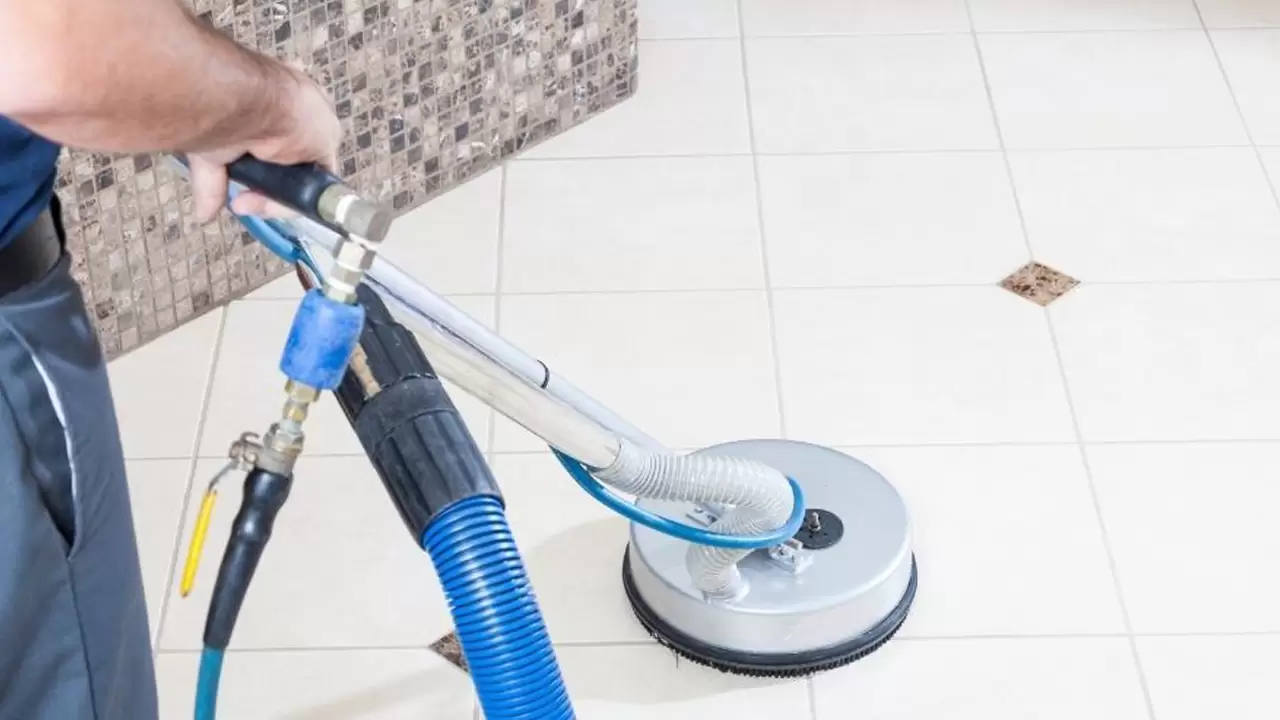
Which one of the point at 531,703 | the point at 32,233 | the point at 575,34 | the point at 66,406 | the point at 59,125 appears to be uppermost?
the point at 59,125

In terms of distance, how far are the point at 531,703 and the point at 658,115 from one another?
1.99 m

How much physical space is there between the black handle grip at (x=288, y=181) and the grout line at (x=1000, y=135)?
1.91 meters

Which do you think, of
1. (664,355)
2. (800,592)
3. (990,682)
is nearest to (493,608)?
(800,592)

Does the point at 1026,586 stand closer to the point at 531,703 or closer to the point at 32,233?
the point at 531,703

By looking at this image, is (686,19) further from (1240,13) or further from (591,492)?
(591,492)

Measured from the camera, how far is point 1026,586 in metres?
2.22

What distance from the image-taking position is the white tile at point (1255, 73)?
315 cm

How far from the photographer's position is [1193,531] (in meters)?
2.29

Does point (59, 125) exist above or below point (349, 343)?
above

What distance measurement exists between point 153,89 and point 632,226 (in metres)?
1.92

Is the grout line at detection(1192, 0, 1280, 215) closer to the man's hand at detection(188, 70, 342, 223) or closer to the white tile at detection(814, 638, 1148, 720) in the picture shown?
the white tile at detection(814, 638, 1148, 720)

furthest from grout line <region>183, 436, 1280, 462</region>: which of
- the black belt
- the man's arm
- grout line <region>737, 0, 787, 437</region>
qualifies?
the man's arm

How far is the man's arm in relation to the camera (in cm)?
94

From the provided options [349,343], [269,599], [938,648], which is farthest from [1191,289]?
[349,343]
